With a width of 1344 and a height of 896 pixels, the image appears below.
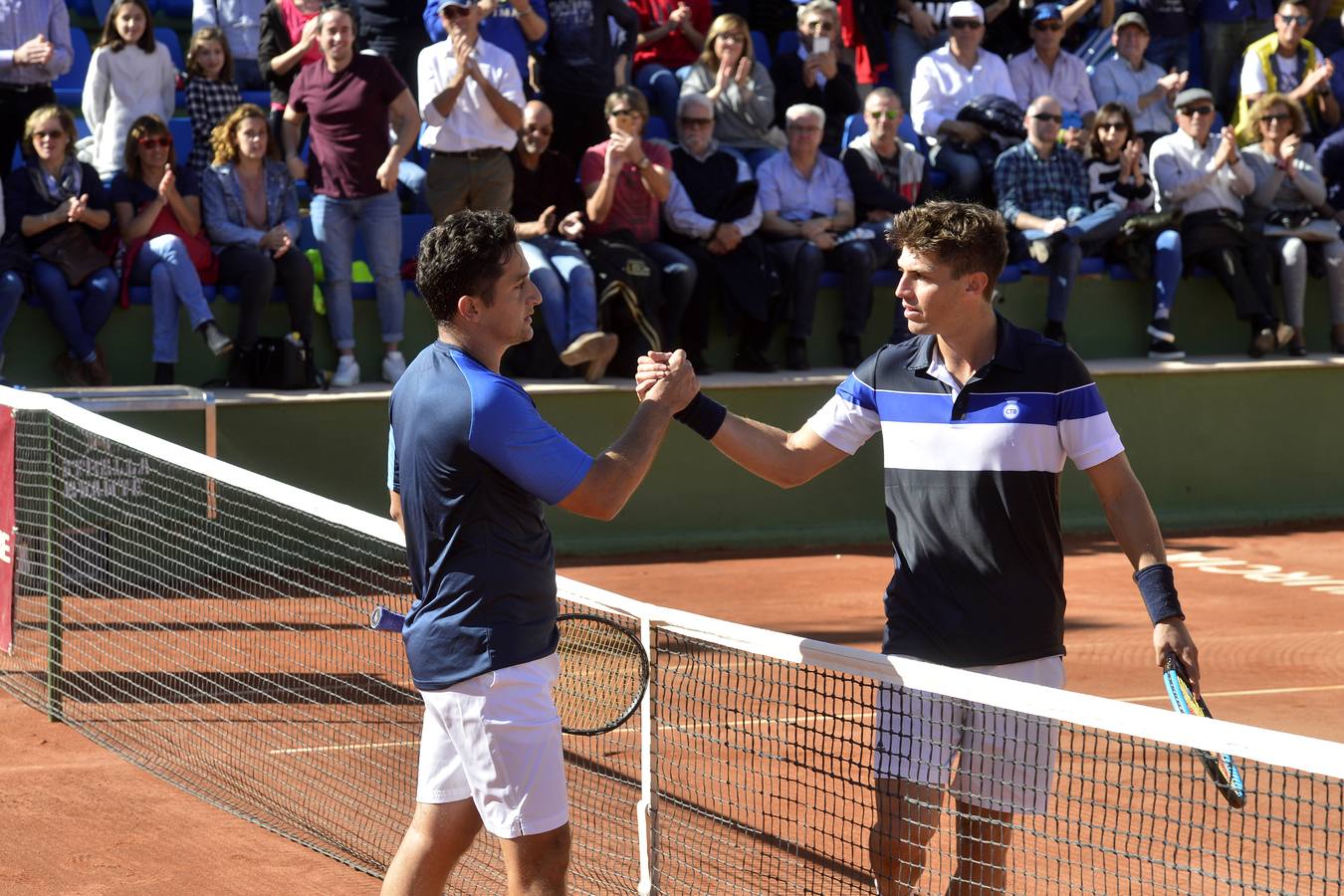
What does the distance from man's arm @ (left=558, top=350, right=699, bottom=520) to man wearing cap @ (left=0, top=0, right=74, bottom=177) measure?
9.09 metres

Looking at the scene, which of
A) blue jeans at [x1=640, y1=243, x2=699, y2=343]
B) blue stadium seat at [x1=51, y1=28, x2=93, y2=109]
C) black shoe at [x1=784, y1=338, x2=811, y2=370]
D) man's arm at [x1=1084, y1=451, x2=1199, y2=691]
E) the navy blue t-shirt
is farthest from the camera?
blue stadium seat at [x1=51, y1=28, x2=93, y2=109]

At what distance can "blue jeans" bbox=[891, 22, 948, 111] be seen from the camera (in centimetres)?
1582

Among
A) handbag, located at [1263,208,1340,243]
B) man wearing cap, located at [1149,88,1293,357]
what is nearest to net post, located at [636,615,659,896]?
man wearing cap, located at [1149,88,1293,357]

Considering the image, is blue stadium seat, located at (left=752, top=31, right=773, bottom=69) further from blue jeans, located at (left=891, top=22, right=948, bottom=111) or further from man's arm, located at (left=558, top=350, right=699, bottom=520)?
man's arm, located at (left=558, top=350, right=699, bottom=520)

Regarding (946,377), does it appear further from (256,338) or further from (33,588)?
(256,338)

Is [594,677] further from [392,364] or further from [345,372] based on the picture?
[392,364]

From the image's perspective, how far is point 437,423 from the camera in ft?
13.1

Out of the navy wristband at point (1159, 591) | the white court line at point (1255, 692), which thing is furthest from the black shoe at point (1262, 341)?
the navy wristband at point (1159, 591)

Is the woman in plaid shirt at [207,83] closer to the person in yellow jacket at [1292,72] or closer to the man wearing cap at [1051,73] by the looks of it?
the man wearing cap at [1051,73]

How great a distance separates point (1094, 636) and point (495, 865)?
496cm

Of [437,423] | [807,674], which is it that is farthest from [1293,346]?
[437,423]

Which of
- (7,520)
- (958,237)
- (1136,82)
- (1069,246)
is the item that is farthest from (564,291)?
(958,237)

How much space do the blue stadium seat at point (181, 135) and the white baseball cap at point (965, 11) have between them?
6380 millimetres

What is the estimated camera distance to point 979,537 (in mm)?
4281
